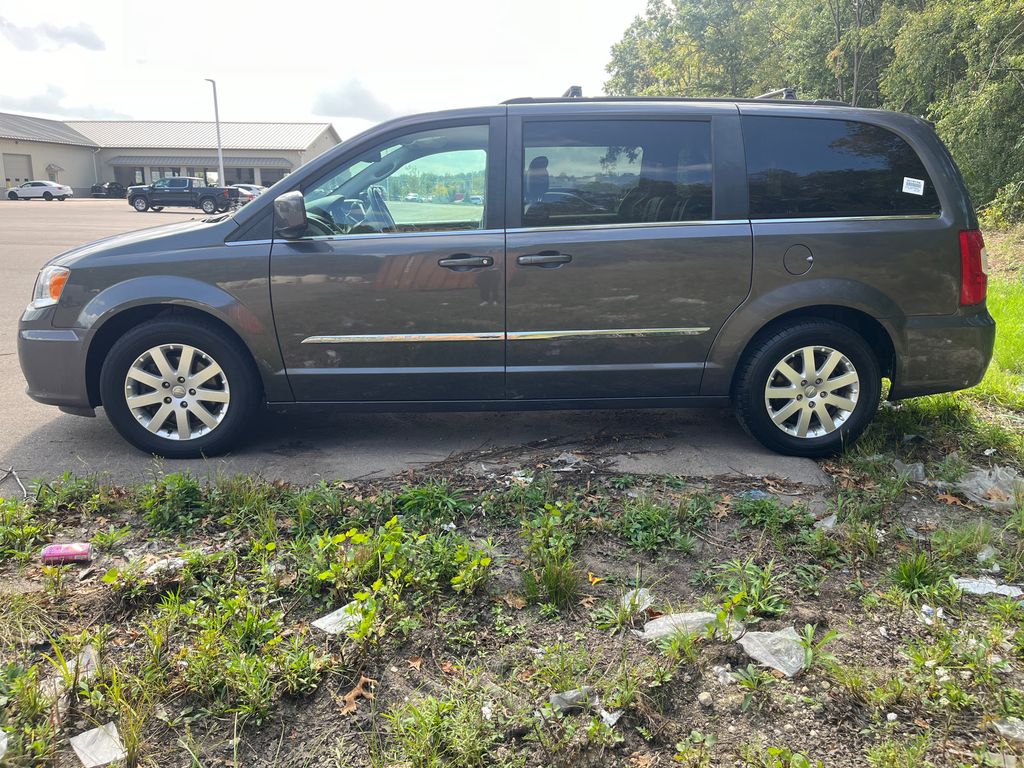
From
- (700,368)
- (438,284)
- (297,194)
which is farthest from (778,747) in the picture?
(297,194)

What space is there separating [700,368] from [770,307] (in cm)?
52

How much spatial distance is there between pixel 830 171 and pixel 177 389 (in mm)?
3974

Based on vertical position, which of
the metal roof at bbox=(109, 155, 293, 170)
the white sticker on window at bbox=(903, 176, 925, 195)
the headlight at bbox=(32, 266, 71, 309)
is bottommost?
the headlight at bbox=(32, 266, 71, 309)

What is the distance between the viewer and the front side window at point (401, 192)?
4613 mm

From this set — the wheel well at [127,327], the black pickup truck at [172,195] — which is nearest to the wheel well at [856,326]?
the wheel well at [127,327]

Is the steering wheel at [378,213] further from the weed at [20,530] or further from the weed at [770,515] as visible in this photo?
the weed at [770,515]

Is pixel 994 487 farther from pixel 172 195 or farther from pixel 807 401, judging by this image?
pixel 172 195

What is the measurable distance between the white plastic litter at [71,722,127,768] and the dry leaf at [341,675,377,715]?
647 mm

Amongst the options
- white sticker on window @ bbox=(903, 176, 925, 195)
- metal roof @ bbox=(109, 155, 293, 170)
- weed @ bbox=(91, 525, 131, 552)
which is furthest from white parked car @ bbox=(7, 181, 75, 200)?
white sticker on window @ bbox=(903, 176, 925, 195)

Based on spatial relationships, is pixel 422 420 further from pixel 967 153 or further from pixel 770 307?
pixel 967 153

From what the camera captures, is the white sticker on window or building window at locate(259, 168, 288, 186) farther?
building window at locate(259, 168, 288, 186)

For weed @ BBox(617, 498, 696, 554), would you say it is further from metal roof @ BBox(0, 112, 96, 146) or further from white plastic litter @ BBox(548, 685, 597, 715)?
metal roof @ BBox(0, 112, 96, 146)

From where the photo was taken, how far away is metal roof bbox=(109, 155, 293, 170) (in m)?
61.8

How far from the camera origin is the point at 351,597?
3223 mm
